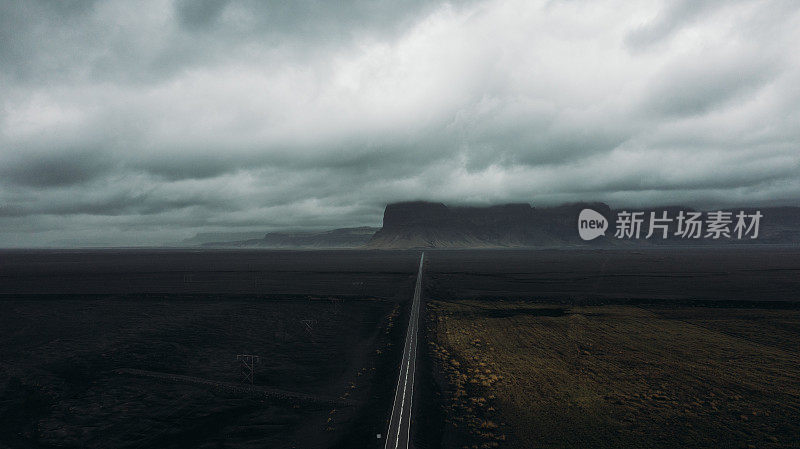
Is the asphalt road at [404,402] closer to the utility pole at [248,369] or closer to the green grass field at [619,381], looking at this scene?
the green grass field at [619,381]

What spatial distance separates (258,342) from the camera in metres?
39.0

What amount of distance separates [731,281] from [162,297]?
473 ft

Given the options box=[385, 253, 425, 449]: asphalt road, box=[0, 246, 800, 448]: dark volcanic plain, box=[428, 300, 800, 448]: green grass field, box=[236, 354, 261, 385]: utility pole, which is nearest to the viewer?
box=[385, 253, 425, 449]: asphalt road

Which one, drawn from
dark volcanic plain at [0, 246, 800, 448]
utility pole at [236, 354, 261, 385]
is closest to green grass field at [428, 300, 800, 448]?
dark volcanic plain at [0, 246, 800, 448]

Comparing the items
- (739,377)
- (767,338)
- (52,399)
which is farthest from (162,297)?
(767,338)

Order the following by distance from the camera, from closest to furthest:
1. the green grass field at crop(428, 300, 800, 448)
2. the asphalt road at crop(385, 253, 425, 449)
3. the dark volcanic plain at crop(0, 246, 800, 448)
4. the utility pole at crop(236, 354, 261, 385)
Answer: the asphalt road at crop(385, 253, 425, 449)
the green grass field at crop(428, 300, 800, 448)
the dark volcanic plain at crop(0, 246, 800, 448)
the utility pole at crop(236, 354, 261, 385)

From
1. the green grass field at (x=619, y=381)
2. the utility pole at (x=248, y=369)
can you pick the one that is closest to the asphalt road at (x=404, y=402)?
the green grass field at (x=619, y=381)

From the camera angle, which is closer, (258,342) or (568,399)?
(568,399)

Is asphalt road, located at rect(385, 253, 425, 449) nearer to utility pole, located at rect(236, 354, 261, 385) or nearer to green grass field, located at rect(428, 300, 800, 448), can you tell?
green grass field, located at rect(428, 300, 800, 448)

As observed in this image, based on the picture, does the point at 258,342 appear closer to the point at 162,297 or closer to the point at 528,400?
the point at 528,400

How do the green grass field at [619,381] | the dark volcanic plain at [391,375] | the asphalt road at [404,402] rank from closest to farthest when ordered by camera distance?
the asphalt road at [404,402], the green grass field at [619,381], the dark volcanic plain at [391,375]

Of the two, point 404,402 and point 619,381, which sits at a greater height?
point 404,402

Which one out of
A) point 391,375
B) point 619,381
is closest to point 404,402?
point 391,375

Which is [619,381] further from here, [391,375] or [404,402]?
[391,375]
